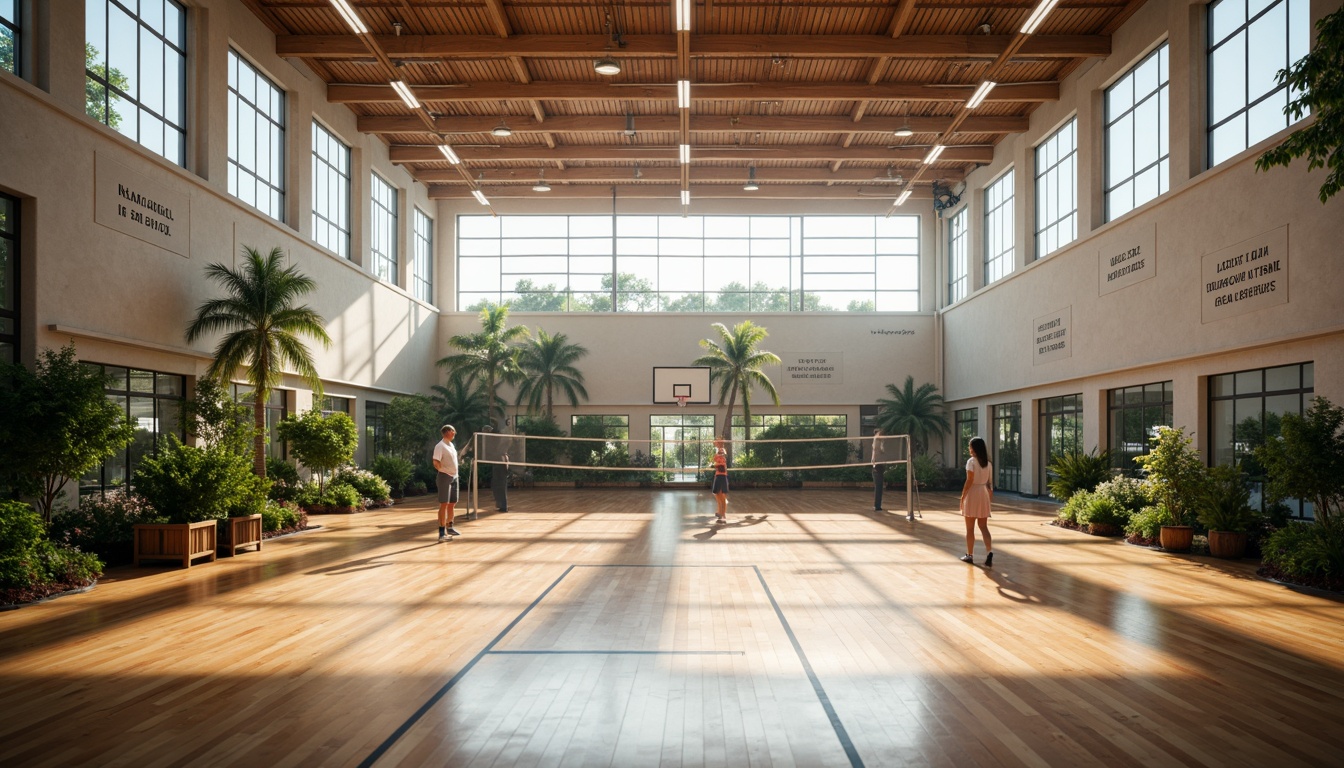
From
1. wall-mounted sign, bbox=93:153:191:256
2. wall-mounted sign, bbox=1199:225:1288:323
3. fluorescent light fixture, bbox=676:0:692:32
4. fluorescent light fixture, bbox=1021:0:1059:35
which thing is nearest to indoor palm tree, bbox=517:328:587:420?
wall-mounted sign, bbox=93:153:191:256

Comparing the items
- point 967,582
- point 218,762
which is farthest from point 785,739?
point 967,582

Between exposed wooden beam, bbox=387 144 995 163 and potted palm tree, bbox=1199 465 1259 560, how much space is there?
55.7ft

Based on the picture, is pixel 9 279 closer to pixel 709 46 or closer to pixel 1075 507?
pixel 709 46

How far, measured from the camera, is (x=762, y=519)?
20.0 meters

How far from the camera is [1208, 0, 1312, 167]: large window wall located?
1472 cm

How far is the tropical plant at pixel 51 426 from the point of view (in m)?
10.5

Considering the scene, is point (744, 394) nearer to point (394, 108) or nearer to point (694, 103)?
point (694, 103)

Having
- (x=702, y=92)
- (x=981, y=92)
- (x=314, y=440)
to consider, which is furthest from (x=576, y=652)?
(x=702, y=92)

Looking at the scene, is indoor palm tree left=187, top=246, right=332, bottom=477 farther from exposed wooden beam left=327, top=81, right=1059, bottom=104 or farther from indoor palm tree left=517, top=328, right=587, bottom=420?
indoor palm tree left=517, top=328, right=587, bottom=420

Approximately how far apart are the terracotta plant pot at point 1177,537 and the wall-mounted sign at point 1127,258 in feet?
22.2

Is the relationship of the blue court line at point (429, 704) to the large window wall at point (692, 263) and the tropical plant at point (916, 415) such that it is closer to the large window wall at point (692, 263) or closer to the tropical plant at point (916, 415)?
the tropical plant at point (916, 415)

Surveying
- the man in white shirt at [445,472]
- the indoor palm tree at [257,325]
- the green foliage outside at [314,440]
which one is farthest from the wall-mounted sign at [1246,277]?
the green foliage outside at [314,440]

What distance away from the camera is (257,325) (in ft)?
56.6

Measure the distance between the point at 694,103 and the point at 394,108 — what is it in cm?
848
